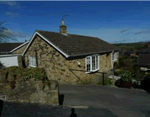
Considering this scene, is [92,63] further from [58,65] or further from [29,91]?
[29,91]

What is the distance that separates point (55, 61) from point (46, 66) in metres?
1.71

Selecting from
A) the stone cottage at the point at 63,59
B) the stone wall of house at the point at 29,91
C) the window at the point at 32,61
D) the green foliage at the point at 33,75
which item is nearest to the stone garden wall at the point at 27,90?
the stone wall of house at the point at 29,91

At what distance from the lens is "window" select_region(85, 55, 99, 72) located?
13.3m

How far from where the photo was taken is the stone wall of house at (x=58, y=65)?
1134cm

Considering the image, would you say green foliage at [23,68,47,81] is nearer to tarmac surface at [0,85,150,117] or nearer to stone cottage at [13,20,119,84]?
tarmac surface at [0,85,150,117]

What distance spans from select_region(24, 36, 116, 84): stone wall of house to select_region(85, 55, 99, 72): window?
0.71 meters

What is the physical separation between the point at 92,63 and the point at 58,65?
4507mm

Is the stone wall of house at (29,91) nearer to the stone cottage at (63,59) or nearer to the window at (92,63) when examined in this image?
the stone cottage at (63,59)

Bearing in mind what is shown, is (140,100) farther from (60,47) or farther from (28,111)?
(60,47)

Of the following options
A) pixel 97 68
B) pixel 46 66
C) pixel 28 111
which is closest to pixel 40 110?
pixel 28 111

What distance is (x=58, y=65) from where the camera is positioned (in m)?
11.8

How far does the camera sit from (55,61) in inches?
473

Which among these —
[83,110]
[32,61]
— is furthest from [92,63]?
[83,110]

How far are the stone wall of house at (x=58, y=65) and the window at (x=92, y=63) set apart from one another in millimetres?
712
